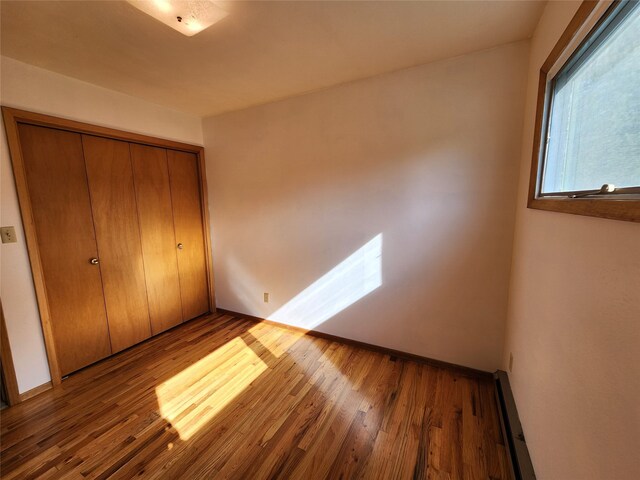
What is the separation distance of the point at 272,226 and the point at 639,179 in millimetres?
2454

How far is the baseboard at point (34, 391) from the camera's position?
1825 millimetres

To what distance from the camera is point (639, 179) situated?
2.12 ft

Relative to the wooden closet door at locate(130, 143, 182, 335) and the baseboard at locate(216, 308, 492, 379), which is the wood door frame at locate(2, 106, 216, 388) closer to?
the wooden closet door at locate(130, 143, 182, 335)

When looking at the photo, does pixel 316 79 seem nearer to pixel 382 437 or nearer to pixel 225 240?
pixel 225 240

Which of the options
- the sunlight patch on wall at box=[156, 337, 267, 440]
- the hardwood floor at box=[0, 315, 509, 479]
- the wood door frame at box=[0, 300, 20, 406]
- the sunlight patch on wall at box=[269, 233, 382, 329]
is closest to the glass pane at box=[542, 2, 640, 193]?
the sunlight patch on wall at box=[269, 233, 382, 329]

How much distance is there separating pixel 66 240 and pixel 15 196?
0.41m

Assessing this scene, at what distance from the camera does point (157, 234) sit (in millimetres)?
2629

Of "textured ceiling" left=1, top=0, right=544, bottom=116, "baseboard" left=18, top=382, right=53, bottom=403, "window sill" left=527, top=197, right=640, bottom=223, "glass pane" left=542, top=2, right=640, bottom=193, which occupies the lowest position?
"baseboard" left=18, top=382, right=53, bottom=403

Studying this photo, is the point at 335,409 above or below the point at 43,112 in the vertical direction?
below

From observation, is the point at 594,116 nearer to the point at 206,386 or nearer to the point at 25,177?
the point at 206,386

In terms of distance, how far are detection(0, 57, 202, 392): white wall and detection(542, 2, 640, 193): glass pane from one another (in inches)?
122

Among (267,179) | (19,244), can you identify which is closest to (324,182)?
(267,179)

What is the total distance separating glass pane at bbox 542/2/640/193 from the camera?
0.70 m

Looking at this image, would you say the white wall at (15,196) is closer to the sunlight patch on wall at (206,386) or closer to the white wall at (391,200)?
the sunlight patch on wall at (206,386)
